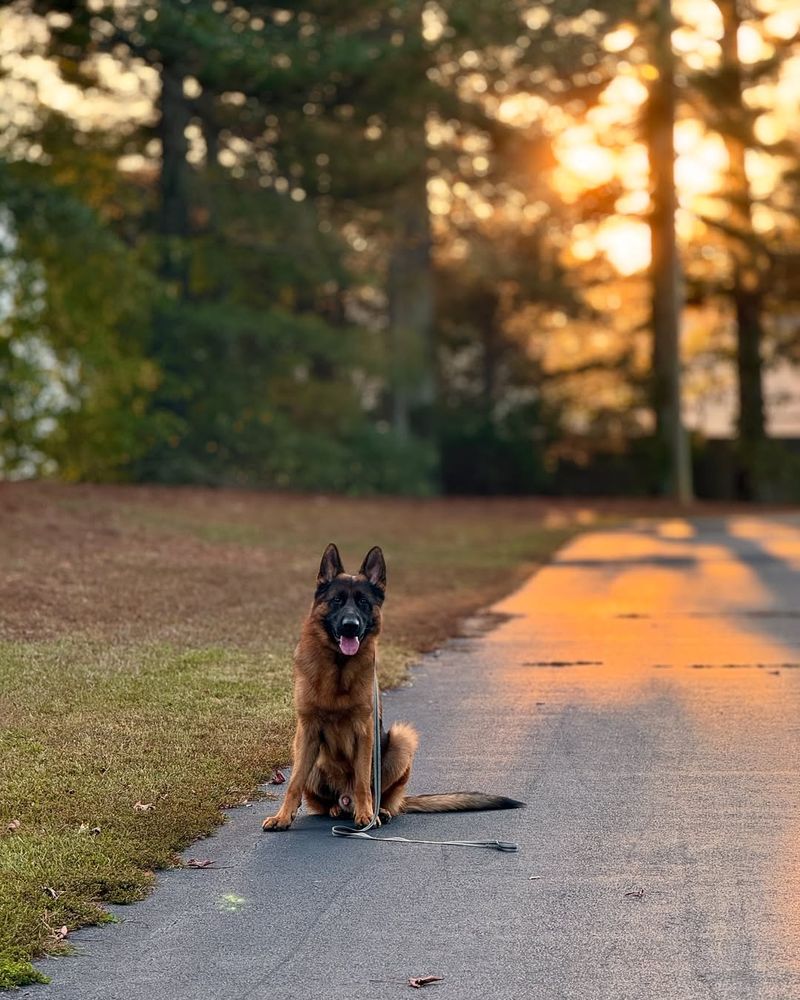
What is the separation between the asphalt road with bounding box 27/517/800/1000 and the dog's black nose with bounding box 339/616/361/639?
97cm

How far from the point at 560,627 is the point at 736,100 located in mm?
30624

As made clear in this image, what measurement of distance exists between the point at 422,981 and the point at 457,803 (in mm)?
2715

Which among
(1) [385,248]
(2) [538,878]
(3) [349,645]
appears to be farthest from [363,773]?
(1) [385,248]

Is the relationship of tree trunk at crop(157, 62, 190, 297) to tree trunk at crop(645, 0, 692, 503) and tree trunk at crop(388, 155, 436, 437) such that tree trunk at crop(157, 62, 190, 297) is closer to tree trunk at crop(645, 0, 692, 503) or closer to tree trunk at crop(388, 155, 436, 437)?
tree trunk at crop(388, 155, 436, 437)

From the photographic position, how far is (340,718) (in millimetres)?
8469

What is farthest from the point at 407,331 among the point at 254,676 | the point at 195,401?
the point at 254,676

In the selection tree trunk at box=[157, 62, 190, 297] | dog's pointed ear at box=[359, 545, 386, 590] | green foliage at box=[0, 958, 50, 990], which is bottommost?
green foliage at box=[0, 958, 50, 990]

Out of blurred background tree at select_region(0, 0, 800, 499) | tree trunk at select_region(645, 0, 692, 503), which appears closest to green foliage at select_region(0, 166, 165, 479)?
blurred background tree at select_region(0, 0, 800, 499)

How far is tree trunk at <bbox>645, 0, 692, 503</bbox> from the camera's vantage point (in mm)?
41656

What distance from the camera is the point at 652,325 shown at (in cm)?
4628

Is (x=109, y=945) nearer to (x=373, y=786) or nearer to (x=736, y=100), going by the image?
(x=373, y=786)

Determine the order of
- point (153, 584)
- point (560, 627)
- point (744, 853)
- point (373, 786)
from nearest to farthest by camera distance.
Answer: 1. point (744, 853)
2. point (373, 786)
3. point (560, 627)
4. point (153, 584)

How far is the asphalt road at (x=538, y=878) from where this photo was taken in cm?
625

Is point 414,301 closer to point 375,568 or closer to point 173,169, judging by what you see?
point 173,169
